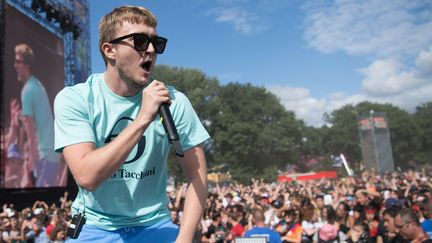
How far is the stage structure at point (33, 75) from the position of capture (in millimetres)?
17188

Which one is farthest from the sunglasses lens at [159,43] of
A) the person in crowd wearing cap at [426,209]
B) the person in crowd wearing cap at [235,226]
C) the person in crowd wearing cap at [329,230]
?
the person in crowd wearing cap at [235,226]

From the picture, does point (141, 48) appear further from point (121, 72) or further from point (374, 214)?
point (374, 214)

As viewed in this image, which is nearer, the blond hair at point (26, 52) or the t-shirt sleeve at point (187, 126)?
the t-shirt sleeve at point (187, 126)

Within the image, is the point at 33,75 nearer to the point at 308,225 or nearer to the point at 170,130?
the point at 308,225

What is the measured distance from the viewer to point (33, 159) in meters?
18.5

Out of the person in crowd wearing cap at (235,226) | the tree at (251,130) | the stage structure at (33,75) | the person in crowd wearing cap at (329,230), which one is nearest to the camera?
the person in crowd wearing cap at (329,230)

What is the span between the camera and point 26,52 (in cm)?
1880

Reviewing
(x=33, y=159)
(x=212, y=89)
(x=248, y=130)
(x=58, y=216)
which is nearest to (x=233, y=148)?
(x=248, y=130)

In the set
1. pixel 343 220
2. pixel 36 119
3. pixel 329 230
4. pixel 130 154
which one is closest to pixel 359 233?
pixel 329 230

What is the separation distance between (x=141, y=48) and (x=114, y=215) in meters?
0.82

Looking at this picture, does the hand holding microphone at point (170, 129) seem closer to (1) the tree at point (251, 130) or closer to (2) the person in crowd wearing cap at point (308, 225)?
(2) the person in crowd wearing cap at point (308, 225)

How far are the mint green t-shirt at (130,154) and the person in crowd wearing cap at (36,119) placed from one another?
1771 cm

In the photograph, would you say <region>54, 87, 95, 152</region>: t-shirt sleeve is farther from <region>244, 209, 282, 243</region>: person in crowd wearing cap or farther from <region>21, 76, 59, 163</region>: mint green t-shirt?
<region>21, 76, 59, 163</region>: mint green t-shirt

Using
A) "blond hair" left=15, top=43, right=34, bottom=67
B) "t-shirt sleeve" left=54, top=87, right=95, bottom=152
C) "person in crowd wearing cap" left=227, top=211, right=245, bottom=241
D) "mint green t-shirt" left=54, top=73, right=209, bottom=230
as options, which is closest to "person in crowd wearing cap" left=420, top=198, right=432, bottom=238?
"person in crowd wearing cap" left=227, top=211, right=245, bottom=241
